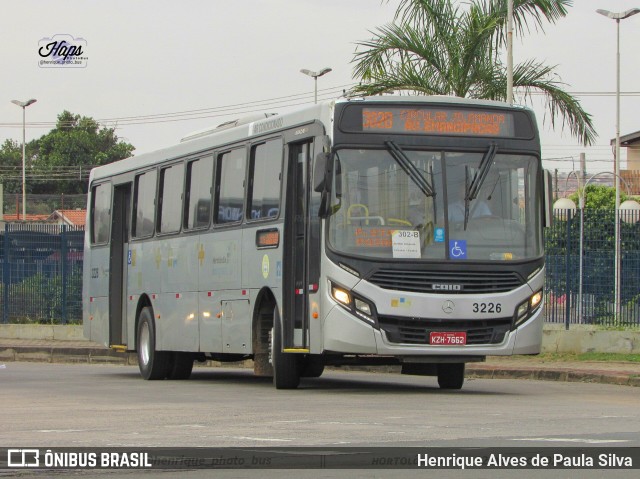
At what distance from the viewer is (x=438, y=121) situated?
17156 millimetres

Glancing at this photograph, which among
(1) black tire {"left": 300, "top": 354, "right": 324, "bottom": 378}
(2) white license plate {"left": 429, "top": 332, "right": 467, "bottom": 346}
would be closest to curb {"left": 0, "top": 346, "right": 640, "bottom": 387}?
(2) white license plate {"left": 429, "top": 332, "right": 467, "bottom": 346}

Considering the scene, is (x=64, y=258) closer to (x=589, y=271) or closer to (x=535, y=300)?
(x=589, y=271)

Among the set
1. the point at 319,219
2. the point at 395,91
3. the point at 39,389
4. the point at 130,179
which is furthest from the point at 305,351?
the point at 395,91

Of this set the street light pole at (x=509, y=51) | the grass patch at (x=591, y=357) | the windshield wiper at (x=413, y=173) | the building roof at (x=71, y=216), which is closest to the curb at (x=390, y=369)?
the grass patch at (x=591, y=357)

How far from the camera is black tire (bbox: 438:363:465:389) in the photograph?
18.5m

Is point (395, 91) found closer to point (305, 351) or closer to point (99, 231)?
point (99, 231)

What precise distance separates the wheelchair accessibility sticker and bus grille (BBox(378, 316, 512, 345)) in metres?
0.78

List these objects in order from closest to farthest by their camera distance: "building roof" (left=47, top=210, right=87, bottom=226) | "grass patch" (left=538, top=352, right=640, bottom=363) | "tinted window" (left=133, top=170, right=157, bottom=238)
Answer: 1. "tinted window" (left=133, top=170, right=157, bottom=238)
2. "grass patch" (left=538, top=352, right=640, bottom=363)
3. "building roof" (left=47, top=210, right=87, bottom=226)

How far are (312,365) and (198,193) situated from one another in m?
3.55

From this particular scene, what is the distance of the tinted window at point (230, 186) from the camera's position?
19.1 metres

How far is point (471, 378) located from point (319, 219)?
6463 millimetres

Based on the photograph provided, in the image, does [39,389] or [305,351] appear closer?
[305,351]

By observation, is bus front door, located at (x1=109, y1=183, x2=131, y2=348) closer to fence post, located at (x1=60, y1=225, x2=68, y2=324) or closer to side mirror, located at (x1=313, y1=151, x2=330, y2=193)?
fence post, located at (x1=60, y1=225, x2=68, y2=324)

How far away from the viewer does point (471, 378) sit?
73.0 feet
